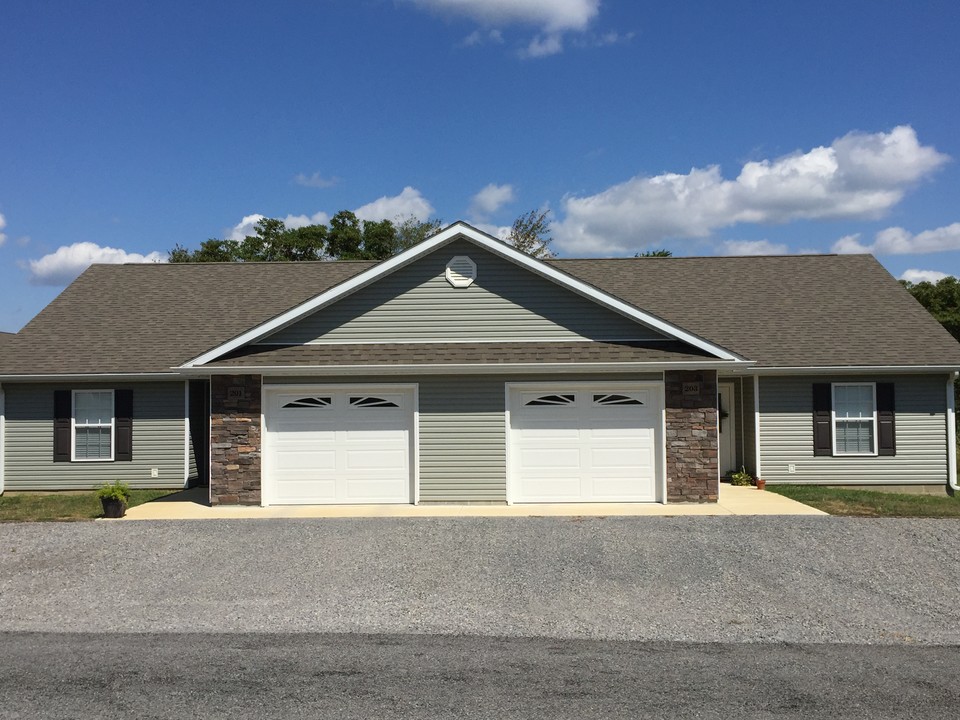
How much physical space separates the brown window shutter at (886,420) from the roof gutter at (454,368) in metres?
4.77

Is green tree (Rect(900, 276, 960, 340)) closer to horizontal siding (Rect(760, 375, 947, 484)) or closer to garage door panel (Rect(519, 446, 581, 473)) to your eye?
horizontal siding (Rect(760, 375, 947, 484))

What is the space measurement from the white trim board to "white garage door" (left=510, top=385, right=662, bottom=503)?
4.09ft

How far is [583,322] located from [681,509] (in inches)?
146

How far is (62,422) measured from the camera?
17.0m

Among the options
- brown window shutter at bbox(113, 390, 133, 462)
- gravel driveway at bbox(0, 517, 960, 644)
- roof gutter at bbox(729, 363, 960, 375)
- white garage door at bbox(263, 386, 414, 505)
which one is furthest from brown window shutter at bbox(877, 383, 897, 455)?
brown window shutter at bbox(113, 390, 133, 462)

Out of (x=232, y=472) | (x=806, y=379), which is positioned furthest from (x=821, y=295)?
(x=232, y=472)

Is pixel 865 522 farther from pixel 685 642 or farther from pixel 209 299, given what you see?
pixel 209 299

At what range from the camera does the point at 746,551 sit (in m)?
10.4

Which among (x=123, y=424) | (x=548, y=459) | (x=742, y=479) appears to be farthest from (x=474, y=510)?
(x=123, y=424)

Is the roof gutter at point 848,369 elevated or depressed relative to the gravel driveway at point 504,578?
elevated

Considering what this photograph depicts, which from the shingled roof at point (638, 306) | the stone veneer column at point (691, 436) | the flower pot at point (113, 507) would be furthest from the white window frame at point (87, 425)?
the stone veneer column at point (691, 436)

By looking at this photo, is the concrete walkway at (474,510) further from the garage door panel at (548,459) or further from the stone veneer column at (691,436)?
the garage door panel at (548,459)

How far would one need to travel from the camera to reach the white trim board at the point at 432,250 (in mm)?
14406

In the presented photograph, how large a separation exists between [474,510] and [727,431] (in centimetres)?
694
